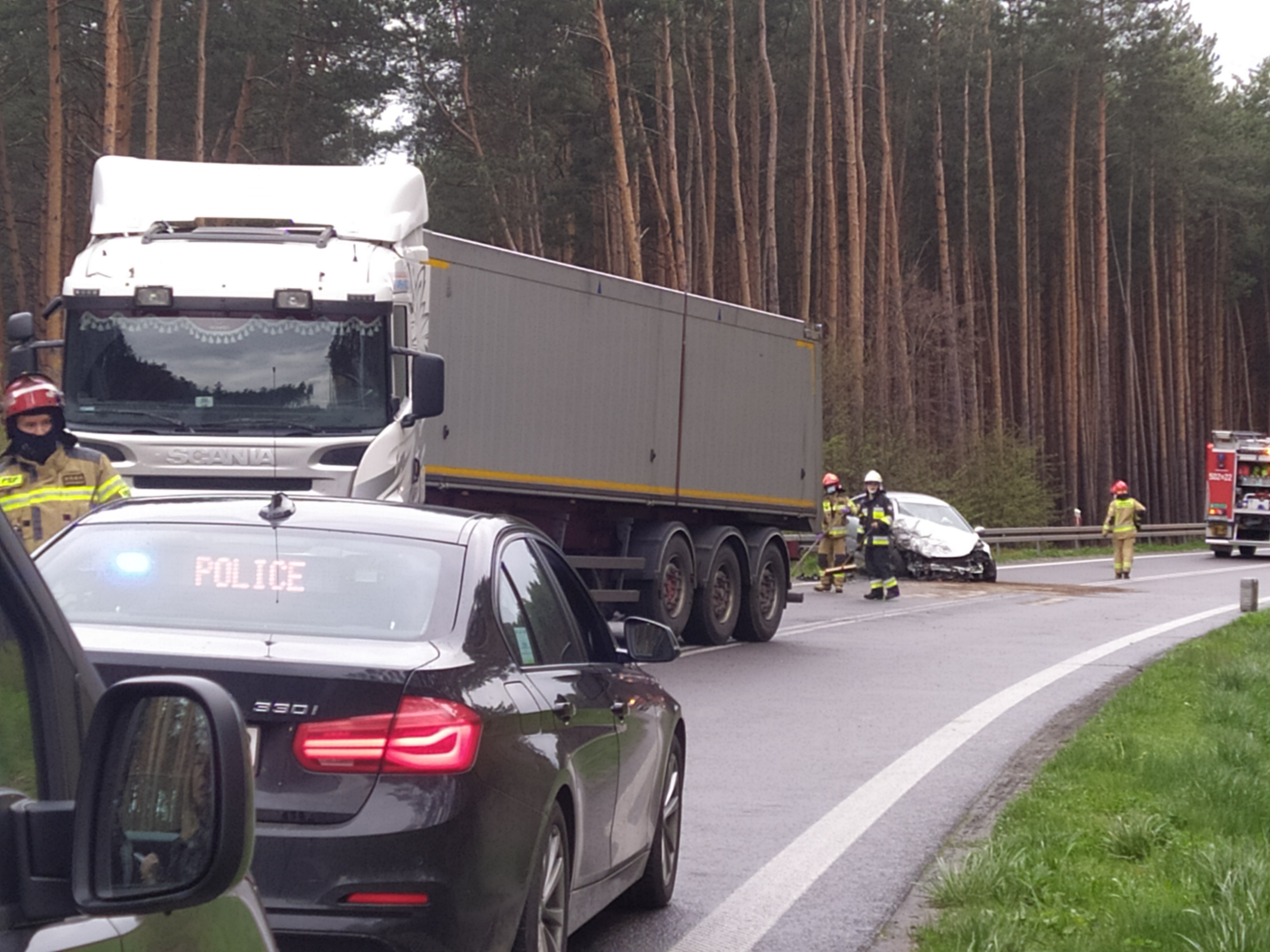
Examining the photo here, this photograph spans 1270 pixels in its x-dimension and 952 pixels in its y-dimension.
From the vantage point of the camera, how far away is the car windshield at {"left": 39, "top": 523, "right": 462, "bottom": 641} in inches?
195

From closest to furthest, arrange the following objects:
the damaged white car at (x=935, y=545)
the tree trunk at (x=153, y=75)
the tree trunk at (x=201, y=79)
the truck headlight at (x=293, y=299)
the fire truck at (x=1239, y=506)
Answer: the truck headlight at (x=293, y=299) < the damaged white car at (x=935, y=545) < the tree trunk at (x=153, y=75) < the tree trunk at (x=201, y=79) < the fire truck at (x=1239, y=506)

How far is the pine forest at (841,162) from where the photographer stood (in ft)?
143

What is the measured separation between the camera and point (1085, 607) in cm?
2606

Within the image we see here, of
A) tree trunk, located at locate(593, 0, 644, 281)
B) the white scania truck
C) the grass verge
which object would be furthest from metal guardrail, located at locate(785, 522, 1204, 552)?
the grass verge

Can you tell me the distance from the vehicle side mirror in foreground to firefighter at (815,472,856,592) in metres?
21.7

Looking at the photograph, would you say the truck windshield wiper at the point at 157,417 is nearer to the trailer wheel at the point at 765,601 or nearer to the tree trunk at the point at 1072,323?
the trailer wheel at the point at 765,601

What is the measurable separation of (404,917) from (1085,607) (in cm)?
2263

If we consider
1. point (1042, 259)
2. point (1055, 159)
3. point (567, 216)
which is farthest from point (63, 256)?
point (1042, 259)

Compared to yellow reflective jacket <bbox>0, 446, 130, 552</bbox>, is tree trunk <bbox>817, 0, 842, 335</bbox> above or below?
above

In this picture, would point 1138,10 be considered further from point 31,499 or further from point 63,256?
point 31,499

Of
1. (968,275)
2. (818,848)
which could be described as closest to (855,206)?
(968,275)

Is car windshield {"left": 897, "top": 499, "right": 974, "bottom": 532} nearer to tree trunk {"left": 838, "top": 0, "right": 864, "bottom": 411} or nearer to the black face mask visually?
tree trunk {"left": 838, "top": 0, "right": 864, "bottom": 411}

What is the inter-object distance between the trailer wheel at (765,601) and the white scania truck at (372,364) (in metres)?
0.68

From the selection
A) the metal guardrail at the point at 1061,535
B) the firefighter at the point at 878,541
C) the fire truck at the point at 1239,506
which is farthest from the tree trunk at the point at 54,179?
the fire truck at the point at 1239,506
